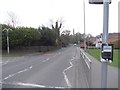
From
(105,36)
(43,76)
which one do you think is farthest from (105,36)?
(43,76)

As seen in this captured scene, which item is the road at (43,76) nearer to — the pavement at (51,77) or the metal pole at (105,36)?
the pavement at (51,77)

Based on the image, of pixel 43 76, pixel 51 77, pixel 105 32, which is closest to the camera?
pixel 105 32

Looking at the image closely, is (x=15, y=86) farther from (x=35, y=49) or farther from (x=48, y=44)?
(x=48, y=44)

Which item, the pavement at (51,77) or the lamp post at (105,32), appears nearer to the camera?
the lamp post at (105,32)

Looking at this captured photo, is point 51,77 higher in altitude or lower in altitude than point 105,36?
lower

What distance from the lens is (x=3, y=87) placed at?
42.8 feet

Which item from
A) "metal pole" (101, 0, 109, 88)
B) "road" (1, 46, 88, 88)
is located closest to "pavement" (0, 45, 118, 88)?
"road" (1, 46, 88, 88)

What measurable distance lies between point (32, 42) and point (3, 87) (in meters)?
60.0

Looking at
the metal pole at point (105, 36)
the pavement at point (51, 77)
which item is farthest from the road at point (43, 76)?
the metal pole at point (105, 36)

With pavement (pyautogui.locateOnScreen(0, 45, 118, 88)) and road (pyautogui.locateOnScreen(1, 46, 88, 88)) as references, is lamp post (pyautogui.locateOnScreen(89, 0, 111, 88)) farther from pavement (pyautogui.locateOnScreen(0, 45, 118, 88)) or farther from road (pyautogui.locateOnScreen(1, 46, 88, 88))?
road (pyautogui.locateOnScreen(1, 46, 88, 88))

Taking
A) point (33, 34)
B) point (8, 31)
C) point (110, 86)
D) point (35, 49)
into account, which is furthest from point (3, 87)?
point (35, 49)

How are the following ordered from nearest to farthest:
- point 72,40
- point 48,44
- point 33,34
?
point 33,34 → point 48,44 → point 72,40

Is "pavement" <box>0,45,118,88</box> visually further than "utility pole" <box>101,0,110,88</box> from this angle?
Yes

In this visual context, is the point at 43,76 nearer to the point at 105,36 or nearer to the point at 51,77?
the point at 51,77
